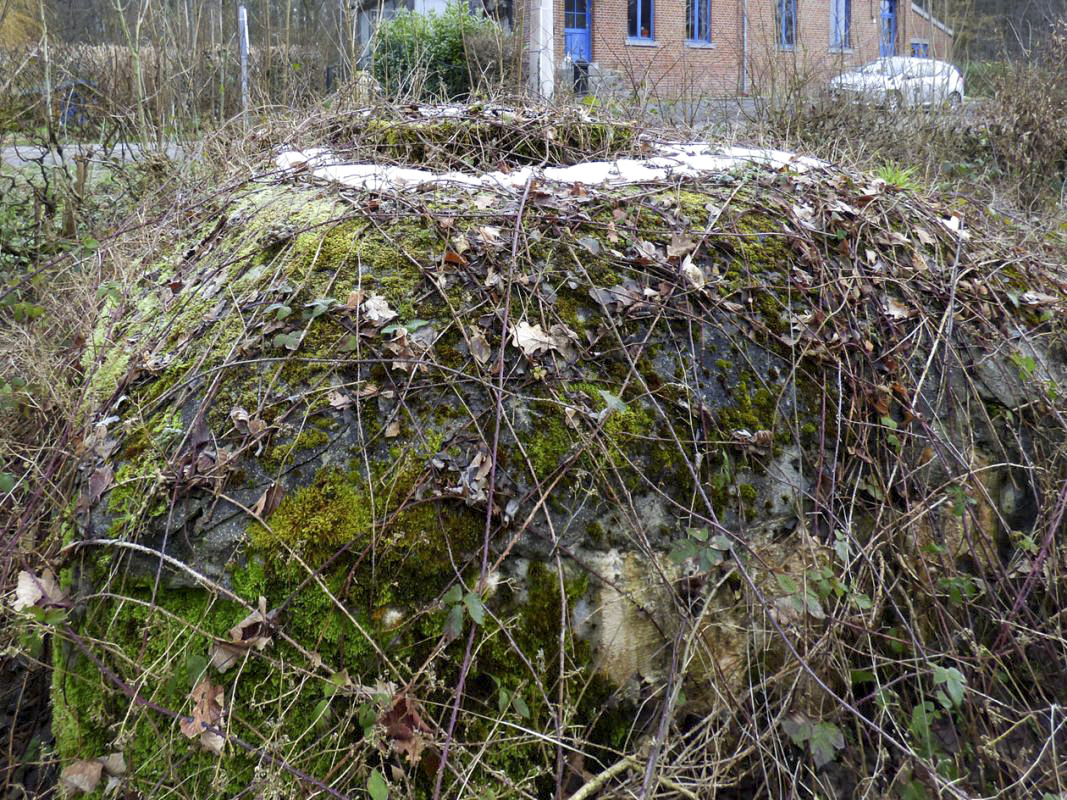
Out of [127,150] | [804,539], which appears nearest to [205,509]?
[804,539]

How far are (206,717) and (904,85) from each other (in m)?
8.23

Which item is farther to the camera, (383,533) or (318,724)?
(383,533)

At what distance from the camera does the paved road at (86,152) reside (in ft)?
18.5

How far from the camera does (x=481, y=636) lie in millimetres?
1968

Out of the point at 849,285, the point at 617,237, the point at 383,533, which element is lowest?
the point at 383,533

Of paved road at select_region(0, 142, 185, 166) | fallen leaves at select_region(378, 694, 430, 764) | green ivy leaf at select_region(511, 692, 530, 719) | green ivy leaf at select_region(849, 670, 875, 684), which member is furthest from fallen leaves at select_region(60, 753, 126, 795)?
paved road at select_region(0, 142, 185, 166)

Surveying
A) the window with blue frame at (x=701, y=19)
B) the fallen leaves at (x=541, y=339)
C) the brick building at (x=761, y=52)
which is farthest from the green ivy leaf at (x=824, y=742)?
the window with blue frame at (x=701, y=19)

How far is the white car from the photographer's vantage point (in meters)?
7.45

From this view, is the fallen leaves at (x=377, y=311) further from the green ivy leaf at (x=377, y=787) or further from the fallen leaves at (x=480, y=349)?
the green ivy leaf at (x=377, y=787)

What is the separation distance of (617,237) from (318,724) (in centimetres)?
184

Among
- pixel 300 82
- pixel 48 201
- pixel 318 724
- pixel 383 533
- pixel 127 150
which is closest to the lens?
pixel 318 724

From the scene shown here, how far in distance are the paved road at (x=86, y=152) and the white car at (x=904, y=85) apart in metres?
6.05

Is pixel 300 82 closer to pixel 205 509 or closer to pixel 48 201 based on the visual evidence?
pixel 48 201

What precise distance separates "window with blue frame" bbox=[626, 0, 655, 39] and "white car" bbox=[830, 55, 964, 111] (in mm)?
13209
